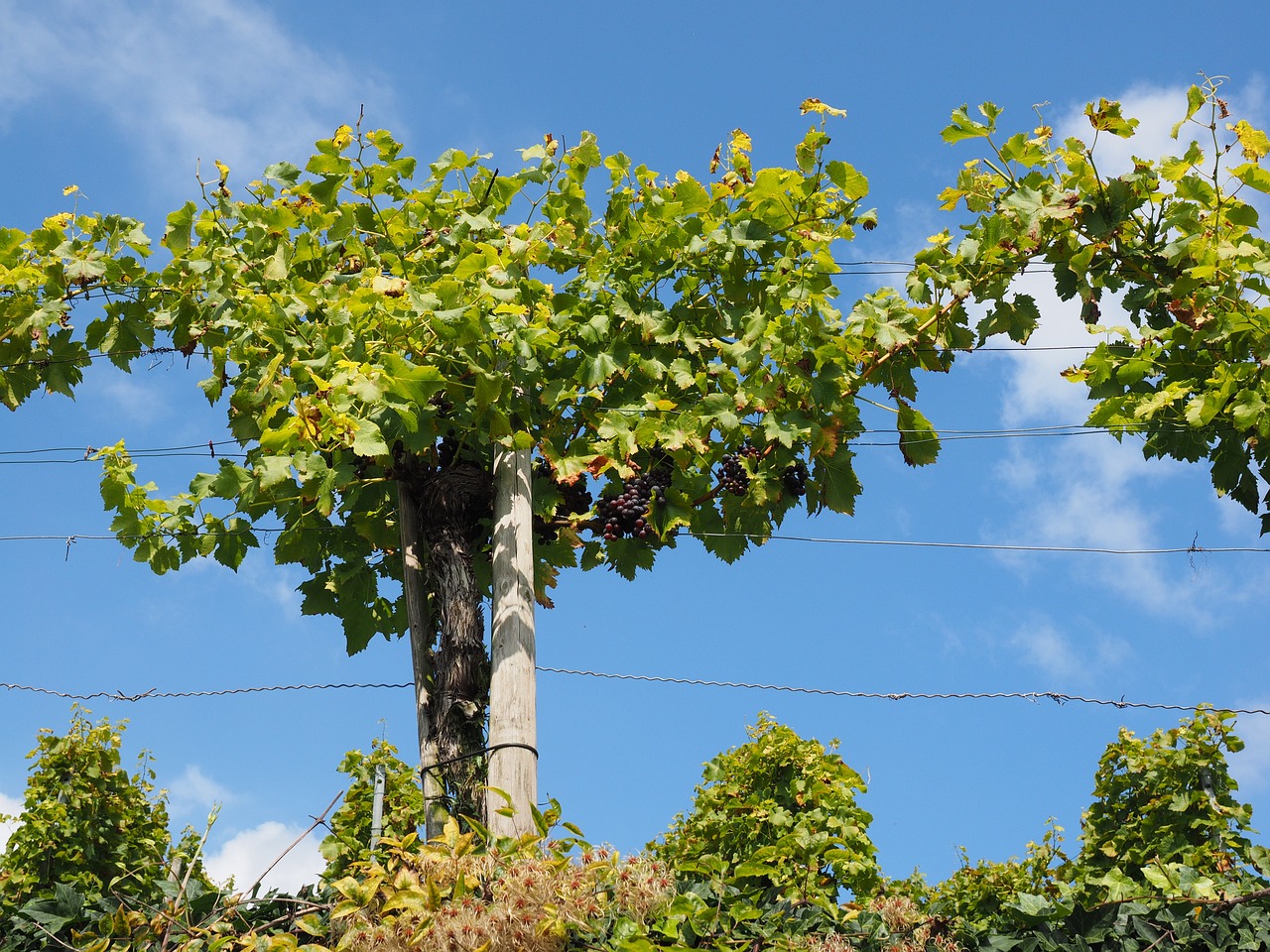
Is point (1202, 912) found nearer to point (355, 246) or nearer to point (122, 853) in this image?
point (355, 246)

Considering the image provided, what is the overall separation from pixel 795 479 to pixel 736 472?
282mm

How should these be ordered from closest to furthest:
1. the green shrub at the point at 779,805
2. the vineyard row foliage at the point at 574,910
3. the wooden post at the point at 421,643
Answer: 1. the vineyard row foliage at the point at 574,910
2. the wooden post at the point at 421,643
3. the green shrub at the point at 779,805

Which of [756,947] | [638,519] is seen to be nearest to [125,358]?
[638,519]

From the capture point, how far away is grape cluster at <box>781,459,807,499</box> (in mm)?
5495

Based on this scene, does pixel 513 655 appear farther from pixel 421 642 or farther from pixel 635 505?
pixel 635 505

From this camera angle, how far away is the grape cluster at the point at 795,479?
18.0ft

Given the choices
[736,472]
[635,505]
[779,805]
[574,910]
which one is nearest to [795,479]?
[736,472]

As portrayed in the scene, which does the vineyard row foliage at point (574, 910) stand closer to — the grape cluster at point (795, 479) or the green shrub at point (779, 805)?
the grape cluster at point (795, 479)

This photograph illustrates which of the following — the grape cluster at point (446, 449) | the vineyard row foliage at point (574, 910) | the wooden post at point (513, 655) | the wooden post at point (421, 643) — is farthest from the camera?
the grape cluster at point (446, 449)

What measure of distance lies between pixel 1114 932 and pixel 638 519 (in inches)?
97.8

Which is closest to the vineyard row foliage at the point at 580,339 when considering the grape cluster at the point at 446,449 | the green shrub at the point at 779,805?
the grape cluster at the point at 446,449

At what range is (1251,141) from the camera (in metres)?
5.11

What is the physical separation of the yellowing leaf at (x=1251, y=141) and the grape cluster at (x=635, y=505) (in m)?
2.79

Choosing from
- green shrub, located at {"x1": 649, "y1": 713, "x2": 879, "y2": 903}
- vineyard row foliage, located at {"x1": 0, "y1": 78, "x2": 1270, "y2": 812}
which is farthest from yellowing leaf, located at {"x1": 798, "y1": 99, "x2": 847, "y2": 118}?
green shrub, located at {"x1": 649, "y1": 713, "x2": 879, "y2": 903}
